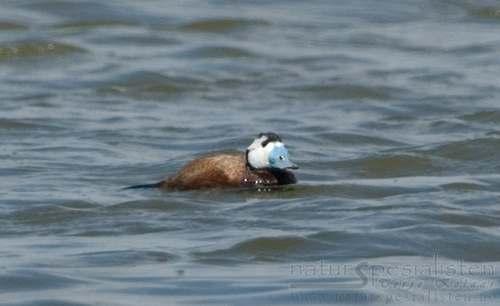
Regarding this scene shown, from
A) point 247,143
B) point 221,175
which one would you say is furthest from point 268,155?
point 247,143

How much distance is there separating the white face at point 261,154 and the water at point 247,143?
260 mm

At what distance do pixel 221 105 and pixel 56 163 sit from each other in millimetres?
3326

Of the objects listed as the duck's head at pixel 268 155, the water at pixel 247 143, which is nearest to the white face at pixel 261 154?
the duck's head at pixel 268 155

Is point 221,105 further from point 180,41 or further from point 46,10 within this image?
point 46,10

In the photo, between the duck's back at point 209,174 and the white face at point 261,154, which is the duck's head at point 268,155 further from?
the duck's back at point 209,174

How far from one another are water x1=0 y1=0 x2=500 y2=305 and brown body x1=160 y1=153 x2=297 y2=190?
0.15 m

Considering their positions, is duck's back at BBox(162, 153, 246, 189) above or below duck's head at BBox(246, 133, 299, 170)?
below

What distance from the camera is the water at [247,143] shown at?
981cm

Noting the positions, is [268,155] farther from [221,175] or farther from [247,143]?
[247,143]

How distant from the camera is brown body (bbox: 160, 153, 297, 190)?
12.5m

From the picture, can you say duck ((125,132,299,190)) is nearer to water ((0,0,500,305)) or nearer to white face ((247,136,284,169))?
white face ((247,136,284,169))

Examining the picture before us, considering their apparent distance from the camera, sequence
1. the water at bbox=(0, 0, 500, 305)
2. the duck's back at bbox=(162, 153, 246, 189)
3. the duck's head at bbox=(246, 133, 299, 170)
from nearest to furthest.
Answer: the water at bbox=(0, 0, 500, 305), the duck's back at bbox=(162, 153, 246, 189), the duck's head at bbox=(246, 133, 299, 170)

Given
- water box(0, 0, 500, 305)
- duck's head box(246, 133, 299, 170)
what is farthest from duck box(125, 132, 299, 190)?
water box(0, 0, 500, 305)

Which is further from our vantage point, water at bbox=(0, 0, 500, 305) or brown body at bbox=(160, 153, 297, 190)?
brown body at bbox=(160, 153, 297, 190)
